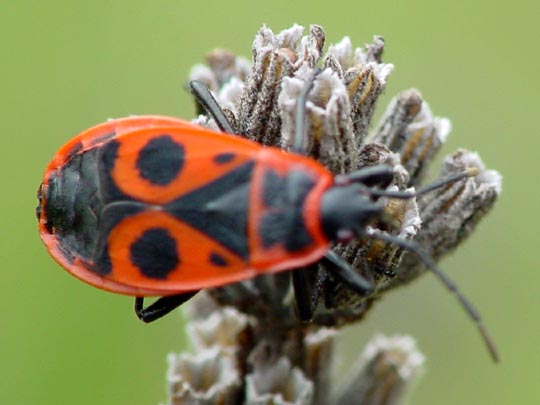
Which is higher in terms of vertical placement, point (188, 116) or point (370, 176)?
point (370, 176)

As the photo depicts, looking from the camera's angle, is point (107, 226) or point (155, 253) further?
point (107, 226)

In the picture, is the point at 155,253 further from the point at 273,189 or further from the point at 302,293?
the point at 302,293

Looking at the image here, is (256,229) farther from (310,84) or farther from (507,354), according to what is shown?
(507,354)

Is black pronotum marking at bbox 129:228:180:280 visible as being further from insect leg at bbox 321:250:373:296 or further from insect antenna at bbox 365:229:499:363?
insect antenna at bbox 365:229:499:363

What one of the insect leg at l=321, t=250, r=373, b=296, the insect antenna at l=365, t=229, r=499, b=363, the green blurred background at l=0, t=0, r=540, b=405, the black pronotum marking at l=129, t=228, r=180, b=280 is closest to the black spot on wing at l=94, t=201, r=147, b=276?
the black pronotum marking at l=129, t=228, r=180, b=280

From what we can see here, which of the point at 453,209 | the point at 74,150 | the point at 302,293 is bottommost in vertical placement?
the point at 302,293

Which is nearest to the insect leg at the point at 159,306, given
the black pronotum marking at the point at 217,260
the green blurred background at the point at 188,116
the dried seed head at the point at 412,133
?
the black pronotum marking at the point at 217,260

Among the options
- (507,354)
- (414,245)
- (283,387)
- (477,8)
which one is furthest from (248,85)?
(477,8)

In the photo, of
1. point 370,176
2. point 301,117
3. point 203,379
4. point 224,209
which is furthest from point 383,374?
point 301,117
